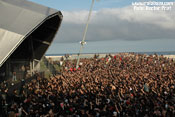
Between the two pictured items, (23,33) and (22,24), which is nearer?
(23,33)

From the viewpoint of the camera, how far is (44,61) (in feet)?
97.9

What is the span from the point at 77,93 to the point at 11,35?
245 inches

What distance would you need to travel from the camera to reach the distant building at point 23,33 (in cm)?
1672

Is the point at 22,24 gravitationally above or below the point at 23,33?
above

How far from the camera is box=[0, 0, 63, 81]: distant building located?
54.9 feet

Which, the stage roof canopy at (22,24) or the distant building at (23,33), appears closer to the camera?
the stage roof canopy at (22,24)

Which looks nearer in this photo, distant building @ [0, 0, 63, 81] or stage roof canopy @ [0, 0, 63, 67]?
stage roof canopy @ [0, 0, 63, 67]

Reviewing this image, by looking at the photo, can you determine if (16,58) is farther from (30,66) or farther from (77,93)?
(77,93)

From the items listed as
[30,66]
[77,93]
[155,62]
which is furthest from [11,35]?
[155,62]

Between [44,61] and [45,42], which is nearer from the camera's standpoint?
[45,42]

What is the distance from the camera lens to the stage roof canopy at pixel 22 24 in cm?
1656

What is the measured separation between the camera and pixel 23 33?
55.5 feet

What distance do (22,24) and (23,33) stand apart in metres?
1.14

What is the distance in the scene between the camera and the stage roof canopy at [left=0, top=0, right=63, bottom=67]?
54.3 ft
